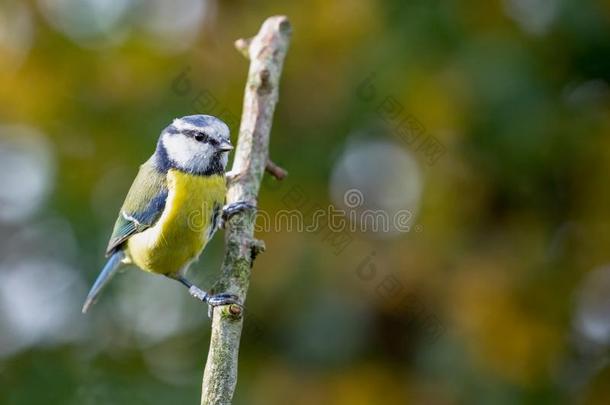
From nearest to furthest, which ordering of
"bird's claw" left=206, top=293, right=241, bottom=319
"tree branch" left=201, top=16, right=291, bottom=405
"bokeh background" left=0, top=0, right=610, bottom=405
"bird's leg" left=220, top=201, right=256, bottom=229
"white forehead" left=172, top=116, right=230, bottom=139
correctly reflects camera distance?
"tree branch" left=201, top=16, right=291, bottom=405 → "bird's claw" left=206, top=293, right=241, bottom=319 → "bird's leg" left=220, top=201, right=256, bottom=229 → "white forehead" left=172, top=116, right=230, bottom=139 → "bokeh background" left=0, top=0, right=610, bottom=405

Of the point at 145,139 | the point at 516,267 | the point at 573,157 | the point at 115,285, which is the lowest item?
the point at 115,285

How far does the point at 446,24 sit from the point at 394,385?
4.99 ft

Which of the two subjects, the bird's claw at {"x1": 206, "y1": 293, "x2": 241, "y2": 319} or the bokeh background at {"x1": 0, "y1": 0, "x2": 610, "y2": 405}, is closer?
the bird's claw at {"x1": 206, "y1": 293, "x2": 241, "y2": 319}

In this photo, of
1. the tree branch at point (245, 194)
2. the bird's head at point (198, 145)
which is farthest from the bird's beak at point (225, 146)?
the tree branch at point (245, 194)

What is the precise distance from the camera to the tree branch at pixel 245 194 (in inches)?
67.6

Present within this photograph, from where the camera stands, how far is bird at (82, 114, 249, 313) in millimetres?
2279

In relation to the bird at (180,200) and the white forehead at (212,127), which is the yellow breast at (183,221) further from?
the white forehead at (212,127)

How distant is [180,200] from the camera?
7.50ft

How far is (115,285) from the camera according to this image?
308 cm

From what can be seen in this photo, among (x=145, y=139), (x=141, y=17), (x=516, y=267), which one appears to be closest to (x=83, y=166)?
(x=145, y=139)

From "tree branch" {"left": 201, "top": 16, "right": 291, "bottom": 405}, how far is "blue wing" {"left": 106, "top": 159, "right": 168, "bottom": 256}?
29 centimetres

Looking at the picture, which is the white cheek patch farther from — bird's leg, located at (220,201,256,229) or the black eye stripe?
bird's leg, located at (220,201,256,229)

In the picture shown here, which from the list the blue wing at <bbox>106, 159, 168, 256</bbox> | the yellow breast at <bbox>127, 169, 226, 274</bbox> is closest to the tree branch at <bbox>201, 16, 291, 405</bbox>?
the yellow breast at <bbox>127, 169, 226, 274</bbox>

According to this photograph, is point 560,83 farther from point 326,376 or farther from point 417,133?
point 326,376
